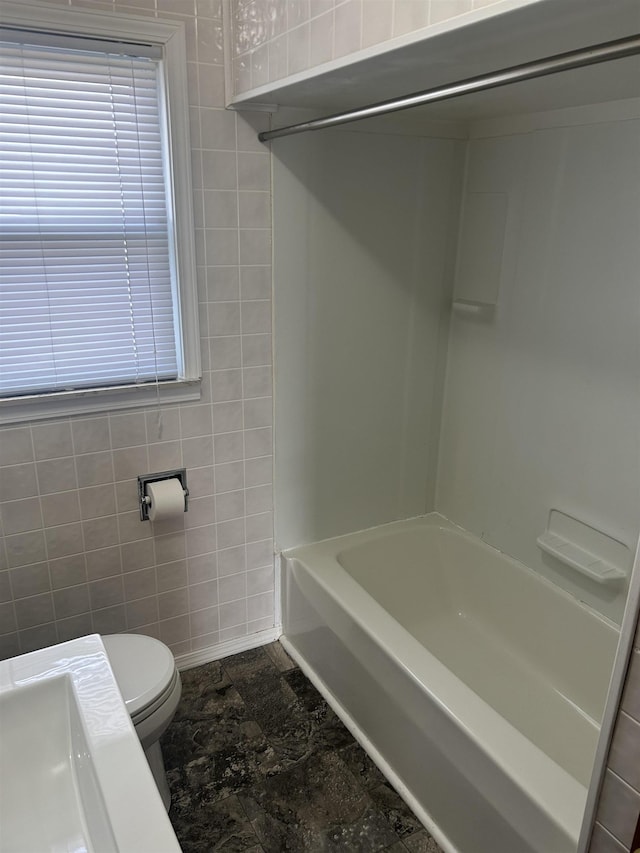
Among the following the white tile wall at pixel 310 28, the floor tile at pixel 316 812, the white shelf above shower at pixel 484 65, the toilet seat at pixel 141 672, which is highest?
the white tile wall at pixel 310 28

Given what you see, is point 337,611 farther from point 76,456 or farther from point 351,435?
point 76,456

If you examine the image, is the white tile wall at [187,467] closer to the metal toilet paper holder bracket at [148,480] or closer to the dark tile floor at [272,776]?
the metal toilet paper holder bracket at [148,480]

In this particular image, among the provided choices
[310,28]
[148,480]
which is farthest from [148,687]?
[310,28]

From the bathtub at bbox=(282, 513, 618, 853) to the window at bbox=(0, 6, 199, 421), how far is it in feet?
3.29

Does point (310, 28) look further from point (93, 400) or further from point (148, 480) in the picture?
point (148, 480)

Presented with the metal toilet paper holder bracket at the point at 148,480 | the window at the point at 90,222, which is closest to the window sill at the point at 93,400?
the window at the point at 90,222

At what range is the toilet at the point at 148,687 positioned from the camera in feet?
5.53

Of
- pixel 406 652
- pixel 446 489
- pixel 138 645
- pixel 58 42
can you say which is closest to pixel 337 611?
pixel 406 652

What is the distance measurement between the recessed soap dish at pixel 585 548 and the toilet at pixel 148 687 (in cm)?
131

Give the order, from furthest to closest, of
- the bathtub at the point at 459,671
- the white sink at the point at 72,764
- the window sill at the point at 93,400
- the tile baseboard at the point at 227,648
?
the tile baseboard at the point at 227,648, the window sill at the point at 93,400, the bathtub at the point at 459,671, the white sink at the point at 72,764

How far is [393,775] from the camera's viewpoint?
1.94 m

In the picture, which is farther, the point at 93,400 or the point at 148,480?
the point at 148,480

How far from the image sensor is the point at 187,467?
2.19 m

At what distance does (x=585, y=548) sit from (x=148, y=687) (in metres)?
1.44
